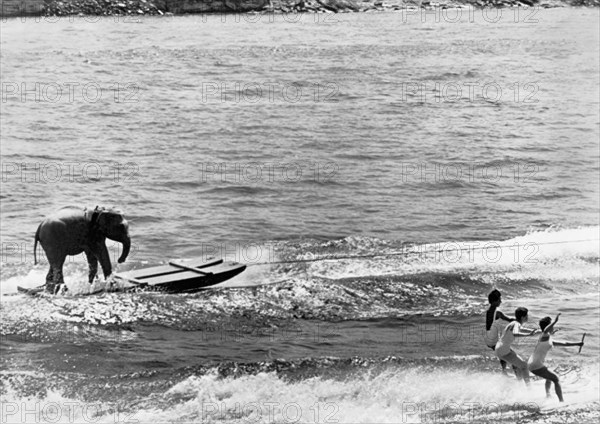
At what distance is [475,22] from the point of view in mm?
55562

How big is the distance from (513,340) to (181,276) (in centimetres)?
714

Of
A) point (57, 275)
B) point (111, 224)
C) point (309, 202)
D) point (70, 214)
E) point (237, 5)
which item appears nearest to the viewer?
point (111, 224)

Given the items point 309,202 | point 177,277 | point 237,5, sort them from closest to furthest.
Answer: point 177,277, point 309,202, point 237,5

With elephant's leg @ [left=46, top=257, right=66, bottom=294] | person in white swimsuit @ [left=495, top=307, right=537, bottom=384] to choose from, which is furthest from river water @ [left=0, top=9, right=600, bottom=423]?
elephant's leg @ [left=46, top=257, right=66, bottom=294]

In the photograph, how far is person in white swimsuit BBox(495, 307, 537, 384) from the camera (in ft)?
50.3

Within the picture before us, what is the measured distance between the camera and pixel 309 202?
31.0m

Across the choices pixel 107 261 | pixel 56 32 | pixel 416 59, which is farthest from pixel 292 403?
pixel 56 32

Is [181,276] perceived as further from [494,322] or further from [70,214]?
[494,322]

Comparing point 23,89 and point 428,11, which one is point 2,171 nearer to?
point 23,89

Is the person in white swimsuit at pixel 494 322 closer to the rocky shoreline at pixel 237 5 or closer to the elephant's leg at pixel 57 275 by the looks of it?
the elephant's leg at pixel 57 275

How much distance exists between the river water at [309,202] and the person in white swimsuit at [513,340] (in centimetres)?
29

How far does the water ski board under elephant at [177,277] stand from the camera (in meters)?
20.1

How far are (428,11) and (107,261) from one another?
39942 mm

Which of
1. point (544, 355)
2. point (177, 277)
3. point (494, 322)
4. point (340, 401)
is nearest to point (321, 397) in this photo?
point (340, 401)
